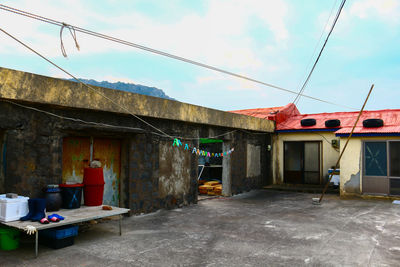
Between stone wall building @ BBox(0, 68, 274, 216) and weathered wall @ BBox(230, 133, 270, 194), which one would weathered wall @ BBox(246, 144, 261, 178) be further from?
stone wall building @ BBox(0, 68, 274, 216)

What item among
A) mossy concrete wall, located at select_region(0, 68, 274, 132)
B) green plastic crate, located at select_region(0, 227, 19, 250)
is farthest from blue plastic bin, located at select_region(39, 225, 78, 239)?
mossy concrete wall, located at select_region(0, 68, 274, 132)

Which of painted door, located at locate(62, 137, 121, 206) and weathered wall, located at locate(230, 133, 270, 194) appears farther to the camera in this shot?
weathered wall, located at locate(230, 133, 270, 194)

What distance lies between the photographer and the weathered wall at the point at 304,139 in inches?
563

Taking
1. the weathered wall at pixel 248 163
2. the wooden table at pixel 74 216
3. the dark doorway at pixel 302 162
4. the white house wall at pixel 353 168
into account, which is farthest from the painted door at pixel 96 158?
the dark doorway at pixel 302 162

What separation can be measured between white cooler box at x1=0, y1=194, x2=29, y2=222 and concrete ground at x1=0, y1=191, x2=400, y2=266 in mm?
580

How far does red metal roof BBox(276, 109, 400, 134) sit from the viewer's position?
11820 millimetres

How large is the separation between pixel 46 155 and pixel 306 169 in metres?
11.9

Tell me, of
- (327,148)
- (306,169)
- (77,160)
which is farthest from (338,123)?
(77,160)

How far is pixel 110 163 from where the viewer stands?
8.05 meters

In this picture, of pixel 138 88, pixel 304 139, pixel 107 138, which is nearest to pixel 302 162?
pixel 304 139

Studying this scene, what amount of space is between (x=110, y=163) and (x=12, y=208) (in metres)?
2.98

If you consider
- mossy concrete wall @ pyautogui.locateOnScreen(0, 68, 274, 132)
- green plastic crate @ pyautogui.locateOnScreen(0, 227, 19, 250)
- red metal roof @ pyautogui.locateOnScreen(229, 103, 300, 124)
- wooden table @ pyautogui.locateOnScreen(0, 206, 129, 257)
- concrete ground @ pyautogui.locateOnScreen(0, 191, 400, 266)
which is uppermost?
red metal roof @ pyautogui.locateOnScreen(229, 103, 300, 124)

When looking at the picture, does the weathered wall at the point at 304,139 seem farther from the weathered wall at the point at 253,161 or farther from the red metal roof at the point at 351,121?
the weathered wall at the point at 253,161

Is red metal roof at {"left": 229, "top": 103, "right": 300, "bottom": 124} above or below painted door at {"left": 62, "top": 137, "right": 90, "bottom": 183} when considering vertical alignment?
above
